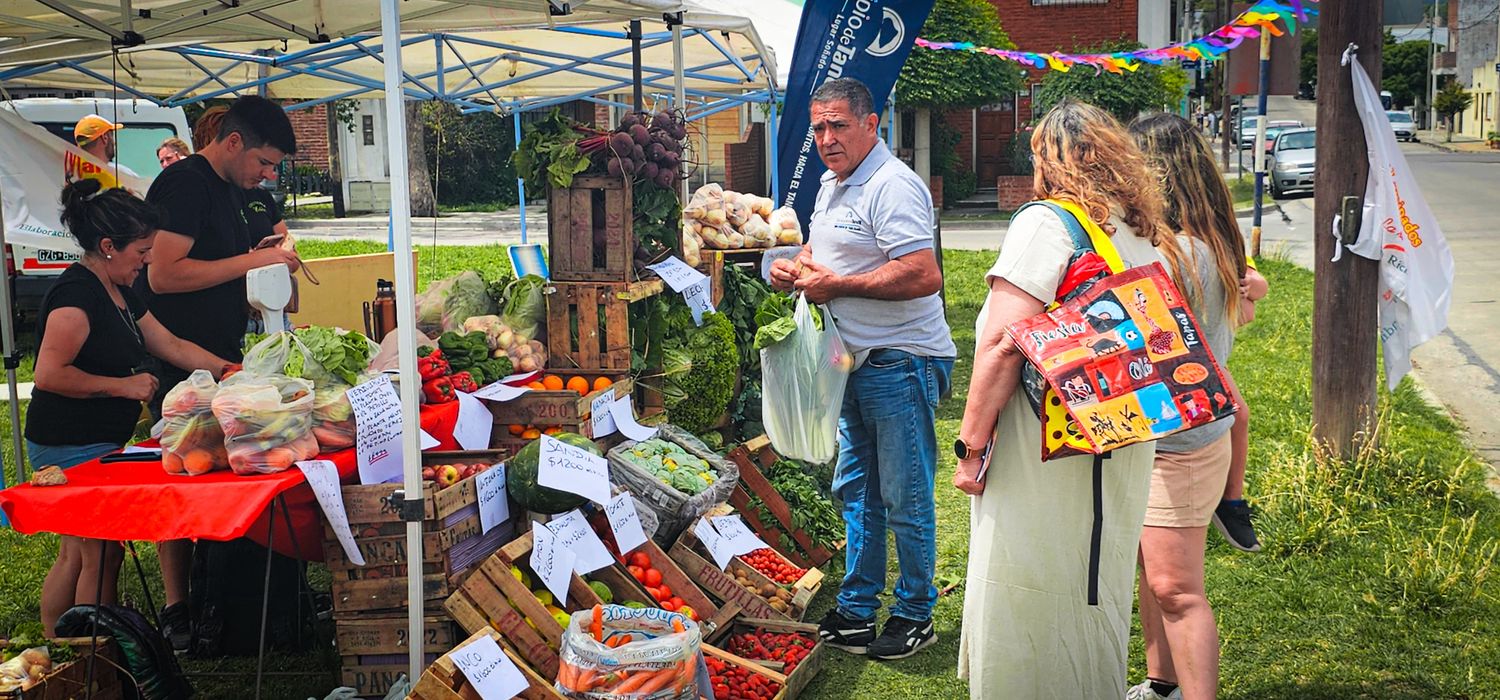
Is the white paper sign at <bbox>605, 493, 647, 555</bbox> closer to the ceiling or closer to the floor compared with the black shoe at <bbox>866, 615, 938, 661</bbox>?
closer to the ceiling

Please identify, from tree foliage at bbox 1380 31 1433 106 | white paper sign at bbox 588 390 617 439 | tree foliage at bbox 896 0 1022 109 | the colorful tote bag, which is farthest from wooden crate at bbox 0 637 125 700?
tree foliage at bbox 1380 31 1433 106

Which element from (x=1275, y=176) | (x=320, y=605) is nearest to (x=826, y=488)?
(x=320, y=605)

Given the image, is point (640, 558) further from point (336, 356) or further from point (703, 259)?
point (703, 259)

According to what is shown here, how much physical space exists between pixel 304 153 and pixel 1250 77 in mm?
26367

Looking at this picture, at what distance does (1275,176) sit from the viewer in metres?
27.8

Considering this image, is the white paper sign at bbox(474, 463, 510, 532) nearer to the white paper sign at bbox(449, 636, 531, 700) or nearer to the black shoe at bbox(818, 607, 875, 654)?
the white paper sign at bbox(449, 636, 531, 700)

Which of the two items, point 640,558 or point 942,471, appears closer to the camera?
point 640,558

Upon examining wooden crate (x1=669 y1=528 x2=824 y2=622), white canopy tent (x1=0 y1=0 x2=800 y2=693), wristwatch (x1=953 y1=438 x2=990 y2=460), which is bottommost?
wooden crate (x1=669 y1=528 x2=824 y2=622)

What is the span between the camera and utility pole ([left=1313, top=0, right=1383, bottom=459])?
18.7 feet

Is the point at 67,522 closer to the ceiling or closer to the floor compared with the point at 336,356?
closer to the floor

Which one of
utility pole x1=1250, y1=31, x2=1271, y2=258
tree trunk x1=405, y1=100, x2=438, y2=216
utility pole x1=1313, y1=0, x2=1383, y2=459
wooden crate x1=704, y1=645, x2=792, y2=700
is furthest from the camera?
tree trunk x1=405, y1=100, x2=438, y2=216

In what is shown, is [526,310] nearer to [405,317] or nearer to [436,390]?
[436,390]

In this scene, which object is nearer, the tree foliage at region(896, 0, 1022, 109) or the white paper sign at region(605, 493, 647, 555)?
the white paper sign at region(605, 493, 647, 555)

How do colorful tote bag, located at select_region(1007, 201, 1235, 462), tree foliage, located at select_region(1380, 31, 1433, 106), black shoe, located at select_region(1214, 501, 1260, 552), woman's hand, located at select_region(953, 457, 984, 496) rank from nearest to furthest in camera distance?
colorful tote bag, located at select_region(1007, 201, 1235, 462) → woman's hand, located at select_region(953, 457, 984, 496) → black shoe, located at select_region(1214, 501, 1260, 552) → tree foliage, located at select_region(1380, 31, 1433, 106)
